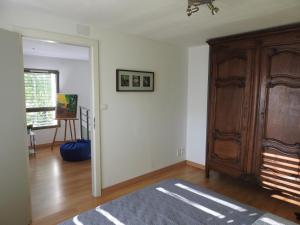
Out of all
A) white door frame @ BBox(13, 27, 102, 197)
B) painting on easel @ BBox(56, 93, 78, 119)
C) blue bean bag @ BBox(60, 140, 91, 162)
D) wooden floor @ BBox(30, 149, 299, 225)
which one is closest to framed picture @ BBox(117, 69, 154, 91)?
white door frame @ BBox(13, 27, 102, 197)

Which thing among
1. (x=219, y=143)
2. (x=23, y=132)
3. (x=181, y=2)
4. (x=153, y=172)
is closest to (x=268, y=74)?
(x=219, y=143)

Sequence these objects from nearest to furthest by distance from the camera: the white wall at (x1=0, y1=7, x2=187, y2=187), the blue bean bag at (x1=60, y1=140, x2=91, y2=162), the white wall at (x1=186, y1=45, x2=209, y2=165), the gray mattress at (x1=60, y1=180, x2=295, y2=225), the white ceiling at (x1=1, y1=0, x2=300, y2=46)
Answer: the gray mattress at (x1=60, y1=180, x2=295, y2=225)
the white ceiling at (x1=1, y1=0, x2=300, y2=46)
the white wall at (x1=0, y1=7, x2=187, y2=187)
the white wall at (x1=186, y1=45, x2=209, y2=165)
the blue bean bag at (x1=60, y1=140, x2=91, y2=162)

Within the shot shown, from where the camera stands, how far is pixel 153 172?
3594 millimetres

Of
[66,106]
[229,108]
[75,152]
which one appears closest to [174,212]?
[229,108]

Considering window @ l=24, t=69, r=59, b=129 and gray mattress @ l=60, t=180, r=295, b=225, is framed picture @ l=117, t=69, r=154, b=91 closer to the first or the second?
gray mattress @ l=60, t=180, r=295, b=225

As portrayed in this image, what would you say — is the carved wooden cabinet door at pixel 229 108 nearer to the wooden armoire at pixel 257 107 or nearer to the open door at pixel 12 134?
the wooden armoire at pixel 257 107

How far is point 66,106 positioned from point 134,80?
2695 mm

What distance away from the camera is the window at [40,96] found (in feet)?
16.4

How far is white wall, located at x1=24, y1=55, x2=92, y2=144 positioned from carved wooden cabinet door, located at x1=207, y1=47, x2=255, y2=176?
9.86 ft

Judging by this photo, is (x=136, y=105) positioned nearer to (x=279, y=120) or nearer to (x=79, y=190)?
(x=79, y=190)

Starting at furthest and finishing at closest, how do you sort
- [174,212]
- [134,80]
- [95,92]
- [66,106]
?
1. [66,106]
2. [134,80]
3. [95,92]
4. [174,212]

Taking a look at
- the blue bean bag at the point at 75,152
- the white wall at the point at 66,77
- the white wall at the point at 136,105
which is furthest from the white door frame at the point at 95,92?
the white wall at the point at 66,77

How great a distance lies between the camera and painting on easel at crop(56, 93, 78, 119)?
5082mm

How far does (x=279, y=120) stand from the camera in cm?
261
